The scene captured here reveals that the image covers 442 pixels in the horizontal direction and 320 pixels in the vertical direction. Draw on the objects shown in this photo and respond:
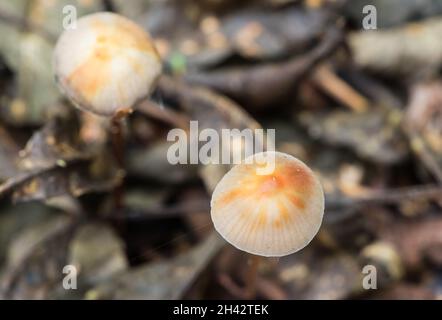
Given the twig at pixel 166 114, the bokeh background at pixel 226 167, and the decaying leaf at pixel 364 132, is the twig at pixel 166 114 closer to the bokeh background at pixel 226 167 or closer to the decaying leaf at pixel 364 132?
the bokeh background at pixel 226 167

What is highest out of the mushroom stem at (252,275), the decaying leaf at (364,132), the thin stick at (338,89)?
the thin stick at (338,89)

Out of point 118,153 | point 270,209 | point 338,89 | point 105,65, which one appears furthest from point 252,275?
point 338,89

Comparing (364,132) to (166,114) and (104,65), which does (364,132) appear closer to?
(166,114)

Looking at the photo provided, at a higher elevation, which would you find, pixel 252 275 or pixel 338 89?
pixel 338 89

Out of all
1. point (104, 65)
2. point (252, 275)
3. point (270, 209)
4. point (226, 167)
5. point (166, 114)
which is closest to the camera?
point (270, 209)

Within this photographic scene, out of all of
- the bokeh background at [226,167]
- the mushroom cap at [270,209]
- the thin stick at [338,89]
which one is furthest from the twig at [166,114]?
the mushroom cap at [270,209]

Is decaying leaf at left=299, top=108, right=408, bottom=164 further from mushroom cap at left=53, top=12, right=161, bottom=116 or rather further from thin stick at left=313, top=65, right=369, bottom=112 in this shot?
mushroom cap at left=53, top=12, right=161, bottom=116
